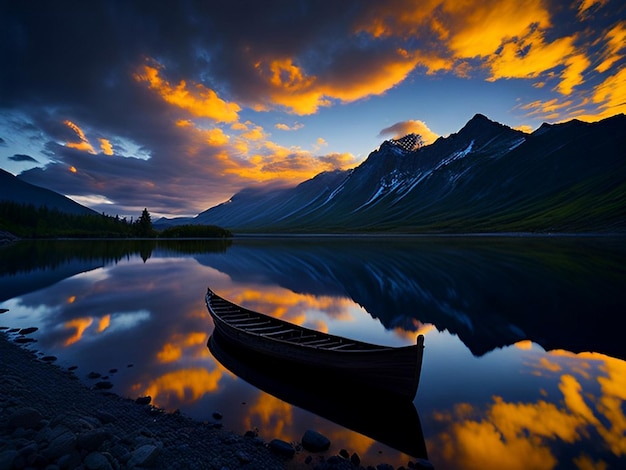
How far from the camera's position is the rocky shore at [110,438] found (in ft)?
26.2

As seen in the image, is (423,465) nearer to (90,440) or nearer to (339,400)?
(339,400)

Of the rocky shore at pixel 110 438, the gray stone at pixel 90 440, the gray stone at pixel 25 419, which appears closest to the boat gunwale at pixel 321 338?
the rocky shore at pixel 110 438

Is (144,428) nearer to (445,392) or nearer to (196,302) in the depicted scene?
(445,392)

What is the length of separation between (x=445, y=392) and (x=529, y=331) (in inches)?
524

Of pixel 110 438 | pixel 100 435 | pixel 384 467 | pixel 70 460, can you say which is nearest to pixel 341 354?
pixel 384 467

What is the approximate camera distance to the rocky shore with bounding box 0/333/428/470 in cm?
799

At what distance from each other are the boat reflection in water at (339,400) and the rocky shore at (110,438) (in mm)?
2167

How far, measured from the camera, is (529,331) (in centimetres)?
2386

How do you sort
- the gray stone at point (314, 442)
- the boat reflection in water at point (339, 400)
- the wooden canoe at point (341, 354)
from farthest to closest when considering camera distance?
the wooden canoe at point (341, 354) < the boat reflection in water at point (339, 400) < the gray stone at point (314, 442)

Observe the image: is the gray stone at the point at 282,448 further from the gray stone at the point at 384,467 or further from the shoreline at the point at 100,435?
the gray stone at the point at 384,467

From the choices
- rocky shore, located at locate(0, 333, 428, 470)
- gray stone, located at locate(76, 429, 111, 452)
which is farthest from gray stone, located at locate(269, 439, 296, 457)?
gray stone, located at locate(76, 429, 111, 452)

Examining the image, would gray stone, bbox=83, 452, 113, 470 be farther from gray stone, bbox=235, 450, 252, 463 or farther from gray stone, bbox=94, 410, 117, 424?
gray stone, bbox=94, 410, 117, 424

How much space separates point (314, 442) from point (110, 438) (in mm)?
6126

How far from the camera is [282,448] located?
1026 centimetres
